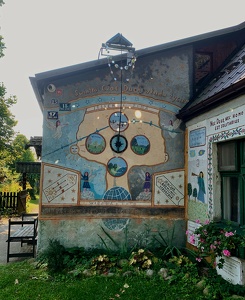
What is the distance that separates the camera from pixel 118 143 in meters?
6.46

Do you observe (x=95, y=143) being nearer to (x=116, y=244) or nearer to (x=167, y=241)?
(x=116, y=244)

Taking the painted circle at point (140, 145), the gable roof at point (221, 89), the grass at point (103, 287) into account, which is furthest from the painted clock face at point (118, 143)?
the grass at point (103, 287)

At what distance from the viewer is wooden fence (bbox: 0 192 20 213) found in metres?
14.2

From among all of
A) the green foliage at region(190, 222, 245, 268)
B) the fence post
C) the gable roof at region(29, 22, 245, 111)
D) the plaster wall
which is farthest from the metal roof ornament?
the fence post

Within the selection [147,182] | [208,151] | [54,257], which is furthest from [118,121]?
[54,257]

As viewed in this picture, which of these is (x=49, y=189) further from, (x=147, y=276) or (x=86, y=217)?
(x=147, y=276)

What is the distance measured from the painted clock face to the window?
88.0 inches

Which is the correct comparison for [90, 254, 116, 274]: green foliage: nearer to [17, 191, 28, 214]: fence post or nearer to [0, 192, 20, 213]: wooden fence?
[17, 191, 28, 214]: fence post

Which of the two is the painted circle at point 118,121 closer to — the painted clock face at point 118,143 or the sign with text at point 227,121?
the painted clock face at point 118,143

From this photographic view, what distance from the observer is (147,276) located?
16.5ft

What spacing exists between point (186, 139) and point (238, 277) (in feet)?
11.1

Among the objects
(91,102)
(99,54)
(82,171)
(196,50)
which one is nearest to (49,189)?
(82,171)

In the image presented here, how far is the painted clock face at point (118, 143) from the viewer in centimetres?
645

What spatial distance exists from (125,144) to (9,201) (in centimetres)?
1057
